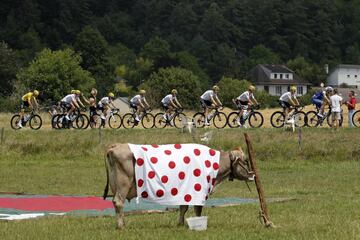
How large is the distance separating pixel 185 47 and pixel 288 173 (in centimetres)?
13760

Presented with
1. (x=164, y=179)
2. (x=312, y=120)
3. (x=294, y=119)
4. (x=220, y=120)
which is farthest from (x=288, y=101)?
(x=164, y=179)

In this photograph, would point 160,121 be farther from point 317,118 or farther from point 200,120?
point 317,118

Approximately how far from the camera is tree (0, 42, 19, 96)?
297 ft

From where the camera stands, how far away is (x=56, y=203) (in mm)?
19094

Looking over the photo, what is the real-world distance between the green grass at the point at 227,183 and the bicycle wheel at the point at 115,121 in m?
3.59

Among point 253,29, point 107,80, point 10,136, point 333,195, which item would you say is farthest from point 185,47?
point 333,195

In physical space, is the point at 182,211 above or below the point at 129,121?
above

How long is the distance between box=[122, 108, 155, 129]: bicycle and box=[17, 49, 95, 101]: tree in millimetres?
44319

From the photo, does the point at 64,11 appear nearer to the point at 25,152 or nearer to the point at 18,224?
the point at 25,152

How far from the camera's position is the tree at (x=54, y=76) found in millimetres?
86125

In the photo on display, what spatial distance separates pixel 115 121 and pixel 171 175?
2787 centimetres

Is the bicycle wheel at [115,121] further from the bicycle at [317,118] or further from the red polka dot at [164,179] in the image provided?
the red polka dot at [164,179]

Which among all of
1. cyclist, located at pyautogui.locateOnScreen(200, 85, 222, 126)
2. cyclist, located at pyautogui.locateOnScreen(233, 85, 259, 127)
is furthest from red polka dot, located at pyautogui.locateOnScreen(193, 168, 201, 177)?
cyclist, located at pyautogui.locateOnScreen(200, 85, 222, 126)

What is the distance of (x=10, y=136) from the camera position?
3666cm
